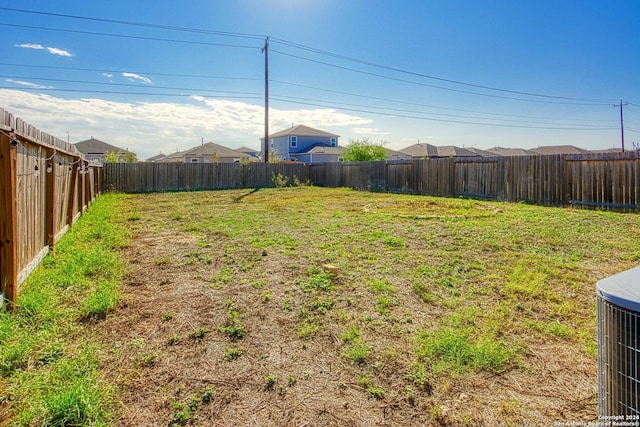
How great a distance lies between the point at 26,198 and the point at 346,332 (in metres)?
3.46

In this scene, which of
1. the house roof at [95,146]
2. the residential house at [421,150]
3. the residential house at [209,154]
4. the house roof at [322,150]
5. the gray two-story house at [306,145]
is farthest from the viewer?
the residential house at [421,150]

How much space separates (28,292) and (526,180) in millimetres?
12662

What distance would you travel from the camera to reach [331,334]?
262 cm

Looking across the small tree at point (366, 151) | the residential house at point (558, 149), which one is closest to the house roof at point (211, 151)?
the small tree at point (366, 151)

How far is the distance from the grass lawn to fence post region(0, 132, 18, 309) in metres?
0.17

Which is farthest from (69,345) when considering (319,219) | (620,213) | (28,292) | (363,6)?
(363,6)

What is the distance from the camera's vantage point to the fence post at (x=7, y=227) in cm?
278

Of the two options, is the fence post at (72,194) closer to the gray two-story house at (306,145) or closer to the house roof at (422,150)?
the gray two-story house at (306,145)

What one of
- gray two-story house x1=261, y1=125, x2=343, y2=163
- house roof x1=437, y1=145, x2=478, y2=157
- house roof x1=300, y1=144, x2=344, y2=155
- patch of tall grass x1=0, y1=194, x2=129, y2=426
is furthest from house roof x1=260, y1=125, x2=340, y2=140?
patch of tall grass x1=0, y1=194, x2=129, y2=426

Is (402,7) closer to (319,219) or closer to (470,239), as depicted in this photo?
(319,219)

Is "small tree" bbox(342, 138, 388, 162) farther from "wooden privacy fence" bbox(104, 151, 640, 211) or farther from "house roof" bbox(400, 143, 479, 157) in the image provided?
"house roof" bbox(400, 143, 479, 157)

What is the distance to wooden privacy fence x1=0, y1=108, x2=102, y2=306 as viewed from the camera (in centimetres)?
279

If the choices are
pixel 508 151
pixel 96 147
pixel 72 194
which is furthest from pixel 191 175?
pixel 508 151

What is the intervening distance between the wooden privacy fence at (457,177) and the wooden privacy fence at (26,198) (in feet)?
39.9
